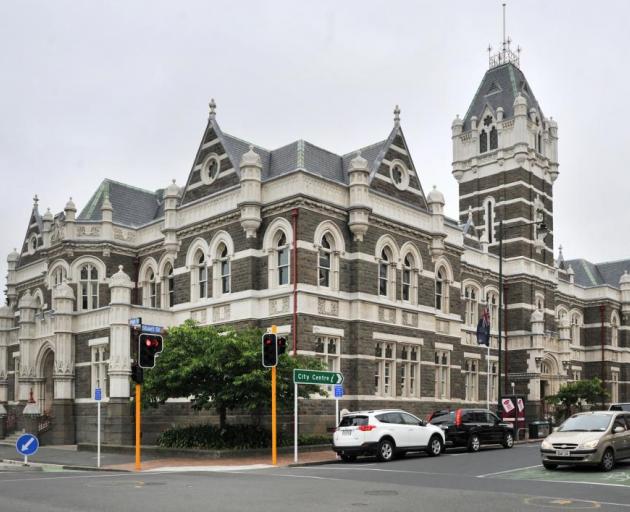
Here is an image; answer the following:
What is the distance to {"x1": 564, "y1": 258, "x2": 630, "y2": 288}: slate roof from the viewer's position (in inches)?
2340

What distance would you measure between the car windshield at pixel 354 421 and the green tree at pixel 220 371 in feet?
9.07

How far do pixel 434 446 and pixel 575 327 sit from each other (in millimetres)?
33766

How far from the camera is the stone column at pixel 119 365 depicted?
101ft

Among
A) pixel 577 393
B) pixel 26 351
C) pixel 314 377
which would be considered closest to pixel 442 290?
pixel 577 393

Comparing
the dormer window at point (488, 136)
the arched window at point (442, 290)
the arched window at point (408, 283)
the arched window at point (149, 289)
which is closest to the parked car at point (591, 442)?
the arched window at point (408, 283)

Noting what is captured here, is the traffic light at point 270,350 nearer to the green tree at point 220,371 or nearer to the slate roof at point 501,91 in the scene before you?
the green tree at point 220,371

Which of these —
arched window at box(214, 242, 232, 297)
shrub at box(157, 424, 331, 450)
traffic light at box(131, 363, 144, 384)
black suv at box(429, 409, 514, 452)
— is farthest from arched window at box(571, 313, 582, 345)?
traffic light at box(131, 363, 144, 384)

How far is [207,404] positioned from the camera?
25.2 metres

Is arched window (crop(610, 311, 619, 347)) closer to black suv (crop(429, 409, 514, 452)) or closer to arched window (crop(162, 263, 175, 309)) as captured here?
black suv (crop(429, 409, 514, 452))

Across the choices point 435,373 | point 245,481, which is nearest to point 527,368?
point 435,373

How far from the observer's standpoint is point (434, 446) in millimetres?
23812

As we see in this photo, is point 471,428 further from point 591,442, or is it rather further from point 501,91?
point 501,91

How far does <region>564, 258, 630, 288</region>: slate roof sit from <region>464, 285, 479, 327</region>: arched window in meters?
18.7

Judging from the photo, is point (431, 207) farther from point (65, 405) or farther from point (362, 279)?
point (65, 405)
